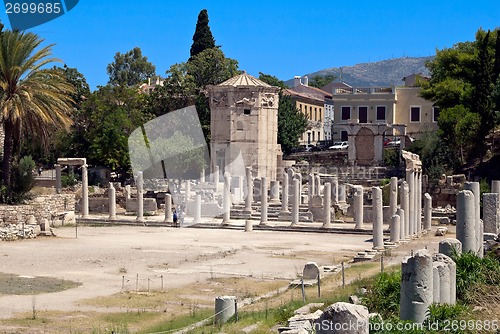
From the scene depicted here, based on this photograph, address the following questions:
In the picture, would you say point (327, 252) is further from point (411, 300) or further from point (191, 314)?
point (411, 300)

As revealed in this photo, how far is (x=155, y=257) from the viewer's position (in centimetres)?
3362

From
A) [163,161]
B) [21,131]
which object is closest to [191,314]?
[21,131]

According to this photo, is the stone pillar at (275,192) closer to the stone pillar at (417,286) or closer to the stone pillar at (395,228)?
the stone pillar at (395,228)

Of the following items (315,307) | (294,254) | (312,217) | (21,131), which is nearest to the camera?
(315,307)

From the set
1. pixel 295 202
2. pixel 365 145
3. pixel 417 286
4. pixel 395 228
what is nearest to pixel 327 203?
pixel 295 202

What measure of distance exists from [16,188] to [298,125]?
34695mm

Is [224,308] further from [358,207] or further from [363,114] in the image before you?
[363,114]

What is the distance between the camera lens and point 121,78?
388 feet

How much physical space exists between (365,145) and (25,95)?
3283cm

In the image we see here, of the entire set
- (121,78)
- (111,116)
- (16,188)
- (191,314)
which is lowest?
(191,314)

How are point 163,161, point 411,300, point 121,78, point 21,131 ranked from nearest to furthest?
point 411,300
point 21,131
point 163,161
point 121,78

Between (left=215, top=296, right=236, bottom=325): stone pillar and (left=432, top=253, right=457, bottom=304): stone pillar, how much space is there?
5.39 meters

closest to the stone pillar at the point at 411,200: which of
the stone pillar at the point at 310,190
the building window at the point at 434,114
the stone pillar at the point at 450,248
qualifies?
the stone pillar at the point at 310,190

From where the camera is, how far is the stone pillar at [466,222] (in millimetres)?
20734
